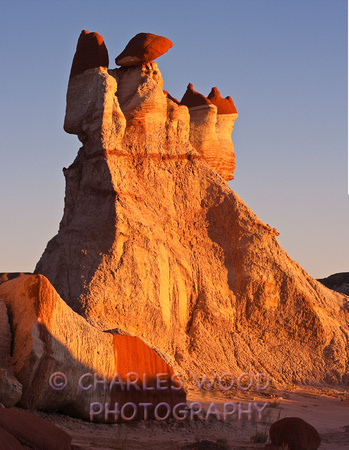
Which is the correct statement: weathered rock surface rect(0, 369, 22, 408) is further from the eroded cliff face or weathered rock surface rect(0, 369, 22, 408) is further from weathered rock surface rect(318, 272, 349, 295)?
weathered rock surface rect(318, 272, 349, 295)

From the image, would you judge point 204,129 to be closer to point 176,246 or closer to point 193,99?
point 193,99

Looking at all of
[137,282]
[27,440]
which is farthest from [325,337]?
[27,440]

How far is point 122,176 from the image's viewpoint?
16.9 meters

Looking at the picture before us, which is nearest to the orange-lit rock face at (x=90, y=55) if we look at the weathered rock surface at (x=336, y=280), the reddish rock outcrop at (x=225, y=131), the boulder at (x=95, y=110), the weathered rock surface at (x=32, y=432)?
the boulder at (x=95, y=110)

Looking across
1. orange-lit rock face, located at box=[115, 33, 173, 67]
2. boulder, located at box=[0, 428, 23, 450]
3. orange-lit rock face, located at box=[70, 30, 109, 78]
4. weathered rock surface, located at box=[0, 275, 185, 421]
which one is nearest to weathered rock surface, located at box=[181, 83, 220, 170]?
orange-lit rock face, located at box=[115, 33, 173, 67]

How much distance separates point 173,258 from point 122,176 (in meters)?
2.51

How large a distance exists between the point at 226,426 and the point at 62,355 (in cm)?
378

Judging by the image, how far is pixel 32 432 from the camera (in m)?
6.57

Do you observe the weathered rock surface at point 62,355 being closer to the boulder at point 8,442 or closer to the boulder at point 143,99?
the boulder at point 8,442

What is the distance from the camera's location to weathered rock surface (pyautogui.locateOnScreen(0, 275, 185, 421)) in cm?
867

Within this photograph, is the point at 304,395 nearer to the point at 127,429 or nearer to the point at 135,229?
the point at 135,229

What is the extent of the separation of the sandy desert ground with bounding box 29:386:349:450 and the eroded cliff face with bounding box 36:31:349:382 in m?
1.33

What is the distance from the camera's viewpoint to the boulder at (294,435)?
9367mm

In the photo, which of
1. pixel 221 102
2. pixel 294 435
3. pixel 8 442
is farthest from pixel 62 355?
pixel 221 102
